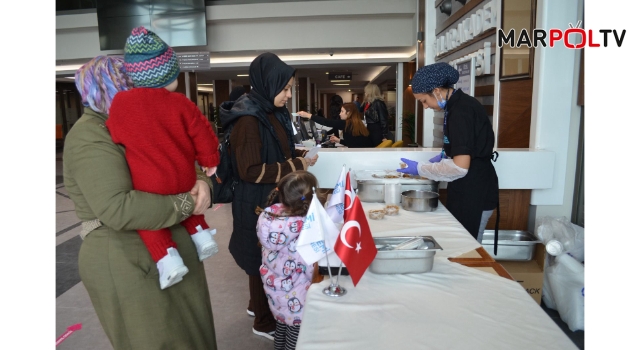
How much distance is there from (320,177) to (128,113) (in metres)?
2.04

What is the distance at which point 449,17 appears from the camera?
17.6 feet

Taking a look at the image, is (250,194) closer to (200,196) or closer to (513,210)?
(200,196)

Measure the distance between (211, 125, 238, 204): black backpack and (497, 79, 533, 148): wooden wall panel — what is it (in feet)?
7.34

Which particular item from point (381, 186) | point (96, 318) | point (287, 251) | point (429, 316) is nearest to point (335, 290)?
point (429, 316)

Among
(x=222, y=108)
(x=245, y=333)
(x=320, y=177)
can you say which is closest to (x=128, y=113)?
(x=222, y=108)

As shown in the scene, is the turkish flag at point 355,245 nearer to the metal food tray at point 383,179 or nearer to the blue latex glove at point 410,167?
the metal food tray at point 383,179

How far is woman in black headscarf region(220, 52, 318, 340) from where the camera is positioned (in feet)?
6.66

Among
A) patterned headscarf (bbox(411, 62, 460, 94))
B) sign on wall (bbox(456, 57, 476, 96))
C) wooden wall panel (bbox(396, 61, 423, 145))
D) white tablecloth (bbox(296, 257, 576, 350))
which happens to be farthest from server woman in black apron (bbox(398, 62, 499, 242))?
wooden wall panel (bbox(396, 61, 423, 145))

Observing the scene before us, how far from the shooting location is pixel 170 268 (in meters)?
1.26

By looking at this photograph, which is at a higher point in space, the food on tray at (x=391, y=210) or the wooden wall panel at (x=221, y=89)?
the wooden wall panel at (x=221, y=89)

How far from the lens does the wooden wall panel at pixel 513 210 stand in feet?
9.84

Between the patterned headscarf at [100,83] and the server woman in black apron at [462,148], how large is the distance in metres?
1.48

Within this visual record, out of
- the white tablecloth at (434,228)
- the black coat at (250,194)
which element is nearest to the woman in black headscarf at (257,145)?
the black coat at (250,194)

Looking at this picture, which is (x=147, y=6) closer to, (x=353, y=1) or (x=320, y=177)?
(x=353, y=1)
